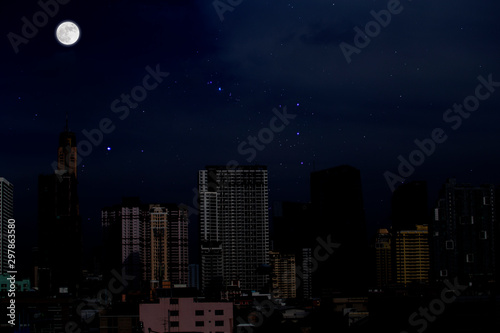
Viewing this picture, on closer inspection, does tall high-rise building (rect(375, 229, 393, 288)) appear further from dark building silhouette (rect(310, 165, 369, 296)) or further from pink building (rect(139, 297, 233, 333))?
pink building (rect(139, 297, 233, 333))

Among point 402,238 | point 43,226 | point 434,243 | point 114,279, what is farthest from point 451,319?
point 43,226

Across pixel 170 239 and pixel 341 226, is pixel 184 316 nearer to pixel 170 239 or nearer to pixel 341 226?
pixel 170 239

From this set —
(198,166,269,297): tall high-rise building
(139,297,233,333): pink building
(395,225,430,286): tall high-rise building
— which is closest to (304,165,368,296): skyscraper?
(395,225,430,286): tall high-rise building

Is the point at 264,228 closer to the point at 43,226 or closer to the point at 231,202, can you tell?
the point at 231,202

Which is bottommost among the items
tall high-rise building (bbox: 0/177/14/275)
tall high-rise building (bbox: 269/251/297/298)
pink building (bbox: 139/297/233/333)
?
tall high-rise building (bbox: 269/251/297/298)

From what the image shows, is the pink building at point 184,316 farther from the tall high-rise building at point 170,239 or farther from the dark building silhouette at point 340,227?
the tall high-rise building at point 170,239

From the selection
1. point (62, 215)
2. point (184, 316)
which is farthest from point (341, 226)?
point (184, 316)
